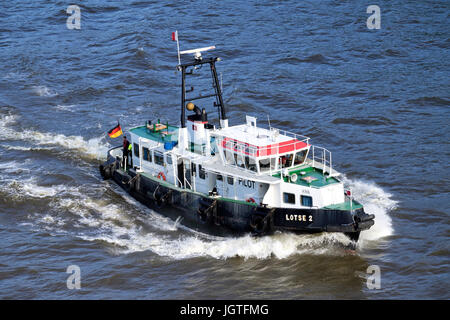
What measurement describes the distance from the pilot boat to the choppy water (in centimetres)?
90

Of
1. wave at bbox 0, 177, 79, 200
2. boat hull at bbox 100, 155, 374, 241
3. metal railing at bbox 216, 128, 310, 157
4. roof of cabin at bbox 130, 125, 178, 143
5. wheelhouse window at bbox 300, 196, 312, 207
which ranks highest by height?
metal railing at bbox 216, 128, 310, 157

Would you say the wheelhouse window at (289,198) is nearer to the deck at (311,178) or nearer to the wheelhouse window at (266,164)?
the deck at (311,178)

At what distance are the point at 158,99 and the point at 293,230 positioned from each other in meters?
18.1

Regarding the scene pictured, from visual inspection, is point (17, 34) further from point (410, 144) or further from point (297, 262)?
point (297, 262)

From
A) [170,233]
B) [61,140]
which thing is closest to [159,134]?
[170,233]

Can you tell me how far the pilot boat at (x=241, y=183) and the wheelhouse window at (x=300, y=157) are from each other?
0.04 m

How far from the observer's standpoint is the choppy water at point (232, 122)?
75.8 ft

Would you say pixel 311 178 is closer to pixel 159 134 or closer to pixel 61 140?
pixel 159 134

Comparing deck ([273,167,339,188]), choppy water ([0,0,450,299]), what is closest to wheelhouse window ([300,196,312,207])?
deck ([273,167,339,188])

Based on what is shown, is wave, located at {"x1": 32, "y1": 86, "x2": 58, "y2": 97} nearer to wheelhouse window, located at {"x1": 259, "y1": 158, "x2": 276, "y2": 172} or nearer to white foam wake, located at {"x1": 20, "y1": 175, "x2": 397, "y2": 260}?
white foam wake, located at {"x1": 20, "y1": 175, "x2": 397, "y2": 260}

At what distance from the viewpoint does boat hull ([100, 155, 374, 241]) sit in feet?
73.2

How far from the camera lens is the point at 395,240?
24.9m

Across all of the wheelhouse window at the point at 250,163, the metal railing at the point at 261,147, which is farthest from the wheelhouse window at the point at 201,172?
the wheelhouse window at the point at 250,163

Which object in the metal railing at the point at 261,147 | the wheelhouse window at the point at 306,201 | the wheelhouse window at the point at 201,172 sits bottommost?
the wheelhouse window at the point at 306,201
